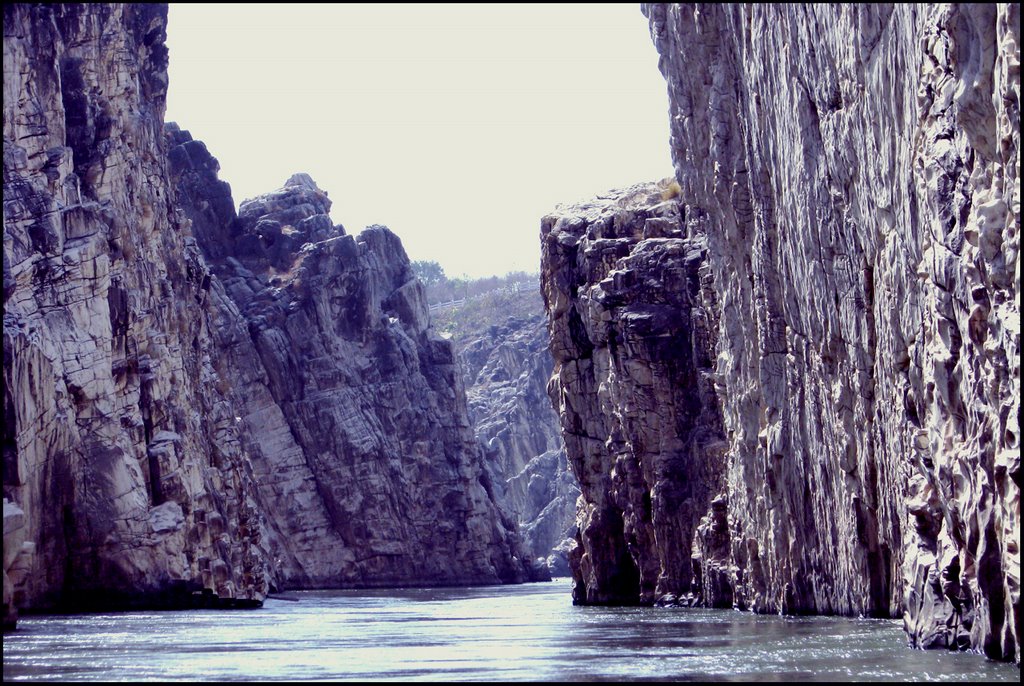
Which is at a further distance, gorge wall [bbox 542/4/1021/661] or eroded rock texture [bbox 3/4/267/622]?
eroded rock texture [bbox 3/4/267/622]

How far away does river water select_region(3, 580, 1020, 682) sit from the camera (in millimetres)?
28797

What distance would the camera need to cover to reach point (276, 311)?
422 feet

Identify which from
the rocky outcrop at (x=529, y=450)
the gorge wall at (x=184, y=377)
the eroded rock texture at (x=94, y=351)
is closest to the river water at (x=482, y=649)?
the gorge wall at (x=184, y=377)

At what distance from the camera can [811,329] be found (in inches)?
1921

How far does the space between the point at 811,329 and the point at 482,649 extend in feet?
54.3

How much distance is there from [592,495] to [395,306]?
63586 mm

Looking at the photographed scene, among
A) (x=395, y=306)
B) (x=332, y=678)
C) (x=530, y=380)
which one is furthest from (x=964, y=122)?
(x=530, y=380)

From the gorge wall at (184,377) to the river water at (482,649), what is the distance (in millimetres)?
5875

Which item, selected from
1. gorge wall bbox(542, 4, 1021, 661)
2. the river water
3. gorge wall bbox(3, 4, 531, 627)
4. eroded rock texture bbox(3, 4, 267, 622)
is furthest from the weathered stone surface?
gorge wall bbox(3, 4, 531, 627)

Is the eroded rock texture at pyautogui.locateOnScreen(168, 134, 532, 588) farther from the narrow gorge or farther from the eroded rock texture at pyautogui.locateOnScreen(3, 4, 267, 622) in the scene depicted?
the eroded rock texture at pyautogui.locateOnScreen(3, 4, 267, 622)

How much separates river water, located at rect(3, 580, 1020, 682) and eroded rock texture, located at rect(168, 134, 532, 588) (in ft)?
209

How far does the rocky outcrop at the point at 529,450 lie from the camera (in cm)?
17012

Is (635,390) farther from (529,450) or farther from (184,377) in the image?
(529,450)

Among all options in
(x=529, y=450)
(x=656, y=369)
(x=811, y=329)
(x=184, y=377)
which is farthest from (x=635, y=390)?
(x=529, y=450)
